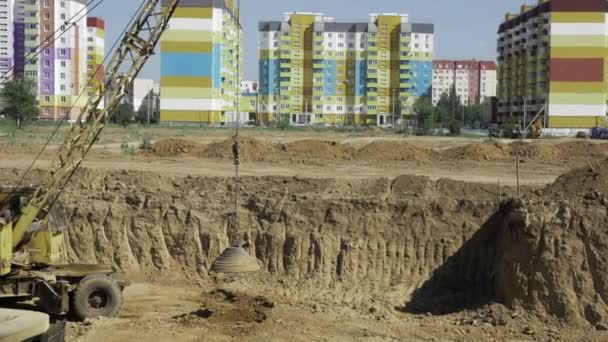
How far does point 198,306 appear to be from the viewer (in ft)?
57.7

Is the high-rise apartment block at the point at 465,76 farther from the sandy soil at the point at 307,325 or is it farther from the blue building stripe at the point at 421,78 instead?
the sandy soil at the point at 307,325

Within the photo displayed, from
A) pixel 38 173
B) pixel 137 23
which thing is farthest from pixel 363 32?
pixel 137 23

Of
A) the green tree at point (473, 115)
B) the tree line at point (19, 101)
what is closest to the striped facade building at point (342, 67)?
the green tree at point (473, 115)

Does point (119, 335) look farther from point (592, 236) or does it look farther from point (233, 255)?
point (592, 236)

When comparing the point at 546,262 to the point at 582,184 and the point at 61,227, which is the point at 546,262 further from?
the point at 61,227

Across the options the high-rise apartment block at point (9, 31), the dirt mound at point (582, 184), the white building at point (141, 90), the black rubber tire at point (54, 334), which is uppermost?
the high-rise apartment block at point (9, 31)

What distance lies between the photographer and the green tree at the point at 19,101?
62.5 m

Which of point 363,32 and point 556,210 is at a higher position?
point 363,32

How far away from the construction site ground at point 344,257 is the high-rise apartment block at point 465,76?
170 m

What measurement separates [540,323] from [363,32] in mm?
94923

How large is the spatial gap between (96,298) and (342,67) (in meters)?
95.2

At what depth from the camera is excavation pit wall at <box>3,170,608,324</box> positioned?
15.8 meters

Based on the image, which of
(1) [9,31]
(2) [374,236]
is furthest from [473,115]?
(2) [374,236]

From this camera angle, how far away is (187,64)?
3435 inches
